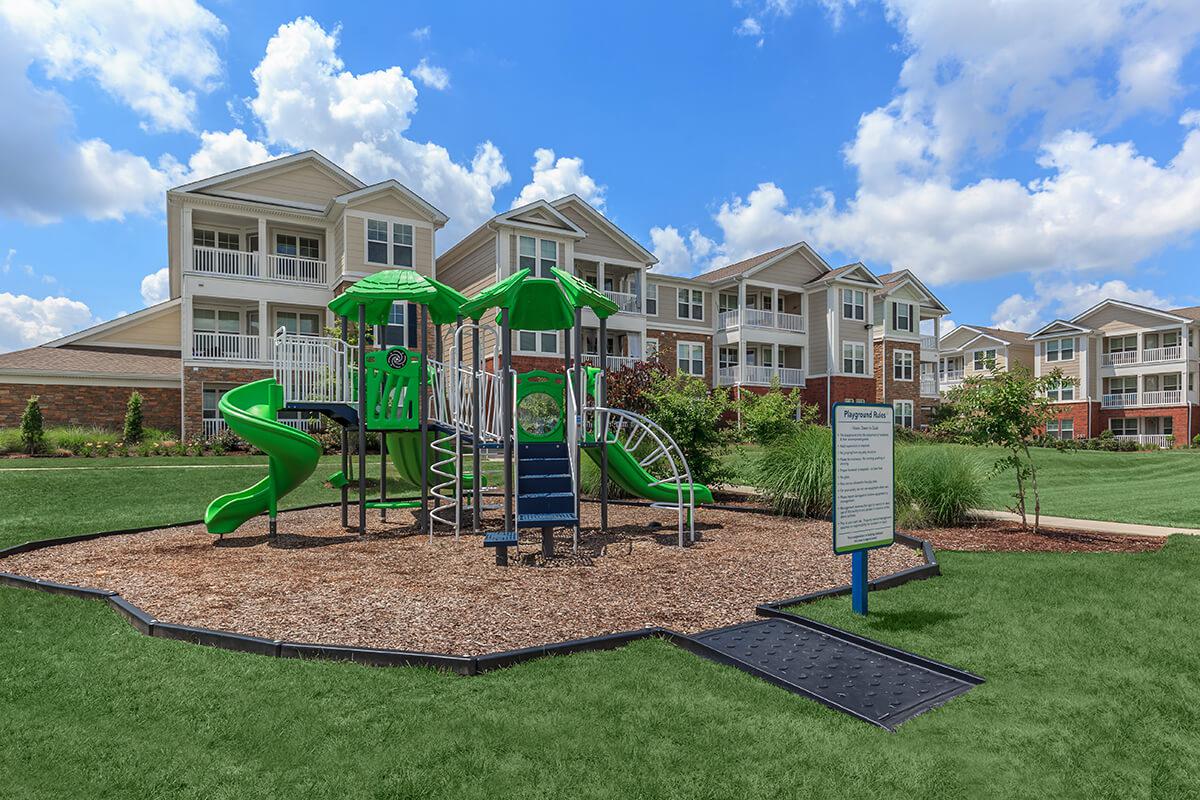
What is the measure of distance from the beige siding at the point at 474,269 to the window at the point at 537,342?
2607 millimetres

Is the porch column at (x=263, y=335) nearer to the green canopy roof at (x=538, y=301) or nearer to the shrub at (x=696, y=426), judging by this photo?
the shrub at (x=696, y=426)

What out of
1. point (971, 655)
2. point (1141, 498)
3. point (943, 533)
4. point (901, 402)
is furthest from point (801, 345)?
point (971, 655)

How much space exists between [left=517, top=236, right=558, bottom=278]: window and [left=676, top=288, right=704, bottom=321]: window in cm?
1003

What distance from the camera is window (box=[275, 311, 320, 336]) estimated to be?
93.6ft

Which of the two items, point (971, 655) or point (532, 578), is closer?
point (971, 655)

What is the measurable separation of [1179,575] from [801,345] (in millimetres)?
32759

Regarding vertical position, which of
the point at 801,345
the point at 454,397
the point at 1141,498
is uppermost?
the point at 801,345

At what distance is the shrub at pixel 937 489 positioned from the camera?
10734mm

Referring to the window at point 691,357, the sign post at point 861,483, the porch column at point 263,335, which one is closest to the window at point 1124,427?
the window at point 691,357

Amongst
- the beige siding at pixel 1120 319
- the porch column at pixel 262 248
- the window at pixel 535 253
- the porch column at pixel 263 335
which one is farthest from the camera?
the beige siding at pixel 1120 319

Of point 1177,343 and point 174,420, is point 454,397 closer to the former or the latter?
point 174,420

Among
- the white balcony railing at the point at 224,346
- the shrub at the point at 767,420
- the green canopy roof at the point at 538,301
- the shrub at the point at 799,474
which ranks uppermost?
the white balcony railing at the point at 224,346

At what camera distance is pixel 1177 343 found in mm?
44031

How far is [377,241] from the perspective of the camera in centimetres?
2756
